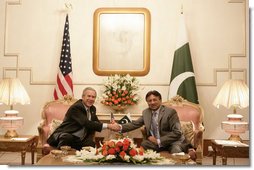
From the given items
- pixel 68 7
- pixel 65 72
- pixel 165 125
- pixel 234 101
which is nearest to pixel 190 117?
pixel 165 125

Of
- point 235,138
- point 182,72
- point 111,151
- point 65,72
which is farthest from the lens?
point 182,72

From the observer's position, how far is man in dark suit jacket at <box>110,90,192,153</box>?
2170mm

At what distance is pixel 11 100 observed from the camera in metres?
2.10

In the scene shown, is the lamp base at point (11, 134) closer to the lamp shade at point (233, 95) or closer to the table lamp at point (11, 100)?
the table lamp at point (11, 100)

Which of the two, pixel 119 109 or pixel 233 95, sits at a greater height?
pixel 233 95

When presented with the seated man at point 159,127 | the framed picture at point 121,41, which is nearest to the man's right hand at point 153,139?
the seated man at point 159,127

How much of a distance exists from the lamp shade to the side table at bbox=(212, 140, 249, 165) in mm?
240

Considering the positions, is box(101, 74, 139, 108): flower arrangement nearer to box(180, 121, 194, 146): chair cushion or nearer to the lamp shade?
box(180, 121, 194, 146): chair cushion

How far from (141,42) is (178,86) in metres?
0.48

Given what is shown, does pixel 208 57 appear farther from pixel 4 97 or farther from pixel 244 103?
pixel 4 97

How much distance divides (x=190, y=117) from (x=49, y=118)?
1070 mm

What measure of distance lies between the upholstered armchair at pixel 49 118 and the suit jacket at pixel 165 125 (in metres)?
0.52

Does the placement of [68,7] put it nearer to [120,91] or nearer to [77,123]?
[120,91]

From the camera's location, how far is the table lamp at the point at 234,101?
2.06 metres
